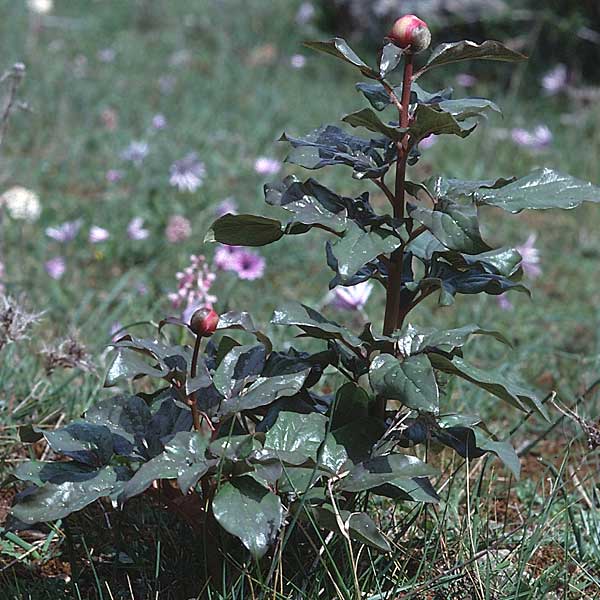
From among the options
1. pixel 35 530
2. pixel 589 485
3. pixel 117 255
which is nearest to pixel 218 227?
pixel 35 530

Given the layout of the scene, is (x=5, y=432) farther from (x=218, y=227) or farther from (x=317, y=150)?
(x=317, y=150)

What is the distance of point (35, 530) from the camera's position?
1.62 m

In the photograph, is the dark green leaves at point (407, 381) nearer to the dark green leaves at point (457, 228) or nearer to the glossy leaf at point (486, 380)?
the glossy leaf at point (486, 380)

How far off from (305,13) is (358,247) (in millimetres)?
5677

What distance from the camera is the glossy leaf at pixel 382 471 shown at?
4.07ft

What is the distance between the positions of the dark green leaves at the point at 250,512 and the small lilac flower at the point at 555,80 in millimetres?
4509

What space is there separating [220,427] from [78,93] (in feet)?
12.5

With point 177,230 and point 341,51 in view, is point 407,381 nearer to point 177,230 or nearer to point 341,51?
point 341,51

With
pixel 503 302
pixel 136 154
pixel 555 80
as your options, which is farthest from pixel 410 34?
pixel 555 80

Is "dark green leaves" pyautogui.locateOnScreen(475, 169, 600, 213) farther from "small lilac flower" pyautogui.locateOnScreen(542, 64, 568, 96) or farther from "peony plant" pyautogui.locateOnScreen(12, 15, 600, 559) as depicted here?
"small lilac flower" pyautogui.locateOnScreen(542, 64, 568, 96)

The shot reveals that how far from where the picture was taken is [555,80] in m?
5.31

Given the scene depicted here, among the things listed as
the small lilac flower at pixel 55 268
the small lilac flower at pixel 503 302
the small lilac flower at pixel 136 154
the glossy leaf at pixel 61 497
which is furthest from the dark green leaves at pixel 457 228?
the small lilac flower at pixel 136 154

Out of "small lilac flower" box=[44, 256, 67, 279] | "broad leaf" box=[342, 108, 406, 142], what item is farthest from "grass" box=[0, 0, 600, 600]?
"broad leaf" box=[342, 108, 406, 142]

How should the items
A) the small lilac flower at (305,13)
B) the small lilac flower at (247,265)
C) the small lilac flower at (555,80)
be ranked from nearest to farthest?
1. the small lilac flower at (247,265)
2. the small lilac flower at (555,80)
3. the small lilac flower at (305,13)
